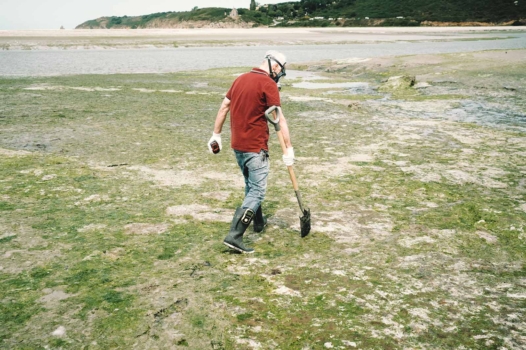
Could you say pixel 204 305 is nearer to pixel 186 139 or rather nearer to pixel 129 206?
pixel 129 206

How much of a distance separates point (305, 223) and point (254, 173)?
0.92m

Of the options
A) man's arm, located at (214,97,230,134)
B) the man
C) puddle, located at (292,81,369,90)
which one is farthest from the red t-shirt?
puddle, located at (292,81,369,90)

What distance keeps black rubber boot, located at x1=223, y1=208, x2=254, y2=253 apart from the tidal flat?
145mm

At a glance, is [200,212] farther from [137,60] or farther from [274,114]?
[137,60]

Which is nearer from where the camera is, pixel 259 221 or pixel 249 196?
pixel 249 196

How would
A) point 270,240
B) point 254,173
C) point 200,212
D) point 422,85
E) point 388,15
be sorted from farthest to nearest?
point 388,15 → point 422,85 → point 200,212 → point 270,240 → point 254,173

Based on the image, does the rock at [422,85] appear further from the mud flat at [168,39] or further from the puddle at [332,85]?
the mud flat at [168,39]

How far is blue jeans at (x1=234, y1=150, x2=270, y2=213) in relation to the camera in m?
5.12

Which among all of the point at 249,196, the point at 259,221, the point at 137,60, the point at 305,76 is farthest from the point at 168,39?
the point at 249,196

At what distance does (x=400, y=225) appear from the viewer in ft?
19.1

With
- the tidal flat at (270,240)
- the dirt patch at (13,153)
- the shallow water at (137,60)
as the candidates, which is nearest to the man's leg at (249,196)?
the tidal flat at (270,240)

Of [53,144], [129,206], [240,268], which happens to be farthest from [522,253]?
[53,144]

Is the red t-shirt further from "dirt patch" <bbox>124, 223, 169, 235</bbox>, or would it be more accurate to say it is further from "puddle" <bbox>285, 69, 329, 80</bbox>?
"puddle" <bbox>285, 69, 329, 80</bbox>

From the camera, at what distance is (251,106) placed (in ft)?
16.3
